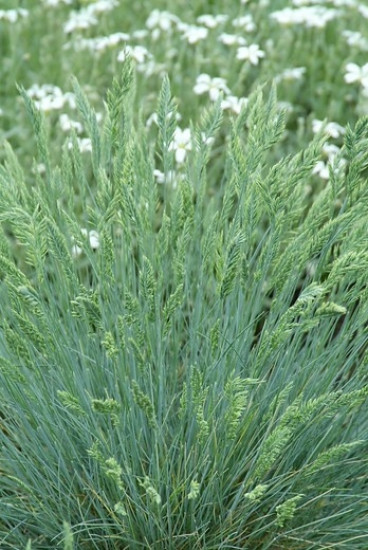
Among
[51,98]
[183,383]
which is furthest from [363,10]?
[183,383]

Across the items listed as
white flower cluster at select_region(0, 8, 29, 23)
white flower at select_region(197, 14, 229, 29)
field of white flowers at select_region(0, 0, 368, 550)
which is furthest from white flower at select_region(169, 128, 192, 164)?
white flower cluster at select_region(0, 8, 29, 23)

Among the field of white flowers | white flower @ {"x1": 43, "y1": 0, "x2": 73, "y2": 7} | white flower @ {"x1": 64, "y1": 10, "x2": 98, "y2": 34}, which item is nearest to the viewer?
the field of white flowers

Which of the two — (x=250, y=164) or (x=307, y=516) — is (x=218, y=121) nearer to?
(x=250, y=164)

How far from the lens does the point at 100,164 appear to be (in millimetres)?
2373

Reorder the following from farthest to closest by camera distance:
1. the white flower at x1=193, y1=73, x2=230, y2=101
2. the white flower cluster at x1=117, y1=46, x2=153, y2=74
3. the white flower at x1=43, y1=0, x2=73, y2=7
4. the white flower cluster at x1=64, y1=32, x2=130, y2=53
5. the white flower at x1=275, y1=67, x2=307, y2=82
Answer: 1. the white flower at x1=43, y1=0, x2=73, y2=7
2. the white flower at x1=275, y1=67, x2=307, y2=82
3. the white flower cluster at x1=64, y1=32, x2=130, y2=53
4. the white flower cluster at x1=117, y1=46, x2=153, y2=74
5. the white flower at x1=193, y1=73, x2=230, y2=101

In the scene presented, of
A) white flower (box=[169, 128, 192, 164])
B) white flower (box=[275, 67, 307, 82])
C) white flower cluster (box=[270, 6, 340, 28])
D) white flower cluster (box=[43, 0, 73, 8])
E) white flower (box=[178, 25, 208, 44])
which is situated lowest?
white flower (box=[275, 67, 307, 82])

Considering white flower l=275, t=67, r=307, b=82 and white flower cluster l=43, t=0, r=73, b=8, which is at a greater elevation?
white flower cluster l=43, t=0, r=73, b=8

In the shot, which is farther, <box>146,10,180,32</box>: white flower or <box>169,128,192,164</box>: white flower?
<box>146,10,180,32</box>: white flower

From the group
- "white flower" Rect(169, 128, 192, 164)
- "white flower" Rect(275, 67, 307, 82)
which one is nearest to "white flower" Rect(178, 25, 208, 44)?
"white flower" Rect(275, 67, 307, 82)

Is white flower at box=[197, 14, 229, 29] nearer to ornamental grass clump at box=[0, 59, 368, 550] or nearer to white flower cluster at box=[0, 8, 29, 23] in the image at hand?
white flower cluster at box=[0, 8, 29, 23]

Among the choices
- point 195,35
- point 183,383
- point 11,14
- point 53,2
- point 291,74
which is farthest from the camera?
point 53,2

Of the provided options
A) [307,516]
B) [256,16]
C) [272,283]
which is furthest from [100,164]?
[256,16]

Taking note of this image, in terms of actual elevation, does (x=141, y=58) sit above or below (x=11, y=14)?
above

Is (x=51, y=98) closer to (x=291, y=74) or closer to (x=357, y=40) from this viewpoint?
(x=291, y=74)
